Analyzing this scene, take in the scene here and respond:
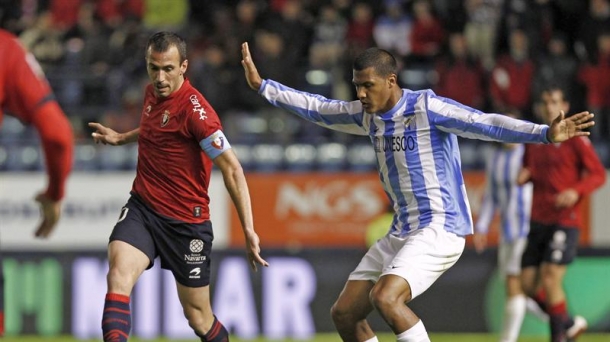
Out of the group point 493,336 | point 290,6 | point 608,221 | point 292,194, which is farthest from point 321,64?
point 493,336

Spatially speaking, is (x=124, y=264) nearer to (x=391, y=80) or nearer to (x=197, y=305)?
(x=197, y=305)

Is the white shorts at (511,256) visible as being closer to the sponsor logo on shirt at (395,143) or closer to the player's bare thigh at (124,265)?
the sponsor logo on shirt at (395,143)

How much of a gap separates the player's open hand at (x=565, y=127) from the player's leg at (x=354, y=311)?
4.84ft

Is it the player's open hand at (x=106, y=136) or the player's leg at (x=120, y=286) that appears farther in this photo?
the player's open hand at (x=106, y=136)

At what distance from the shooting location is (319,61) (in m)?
16.2

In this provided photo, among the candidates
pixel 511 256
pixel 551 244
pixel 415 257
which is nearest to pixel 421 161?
pixel 415 257

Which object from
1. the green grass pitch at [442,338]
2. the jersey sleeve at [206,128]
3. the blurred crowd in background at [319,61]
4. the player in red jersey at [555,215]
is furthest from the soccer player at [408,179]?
the blurred crowd in background at [319,61]

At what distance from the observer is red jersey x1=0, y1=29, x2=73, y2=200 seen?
5297mm

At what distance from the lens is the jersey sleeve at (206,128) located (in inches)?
273

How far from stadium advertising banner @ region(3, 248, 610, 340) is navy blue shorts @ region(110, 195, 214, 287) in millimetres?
4865

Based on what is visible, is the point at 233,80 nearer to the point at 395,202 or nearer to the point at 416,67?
the point at 416,67

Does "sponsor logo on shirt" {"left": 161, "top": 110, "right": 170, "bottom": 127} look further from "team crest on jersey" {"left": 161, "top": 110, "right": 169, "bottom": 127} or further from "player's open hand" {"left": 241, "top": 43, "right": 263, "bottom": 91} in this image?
"player's open hand" {"left": 241, "top": 43, "right": 263, "bottom": 91}

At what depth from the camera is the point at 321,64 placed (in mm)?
16203

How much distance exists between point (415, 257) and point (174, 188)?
1530 millimetres
